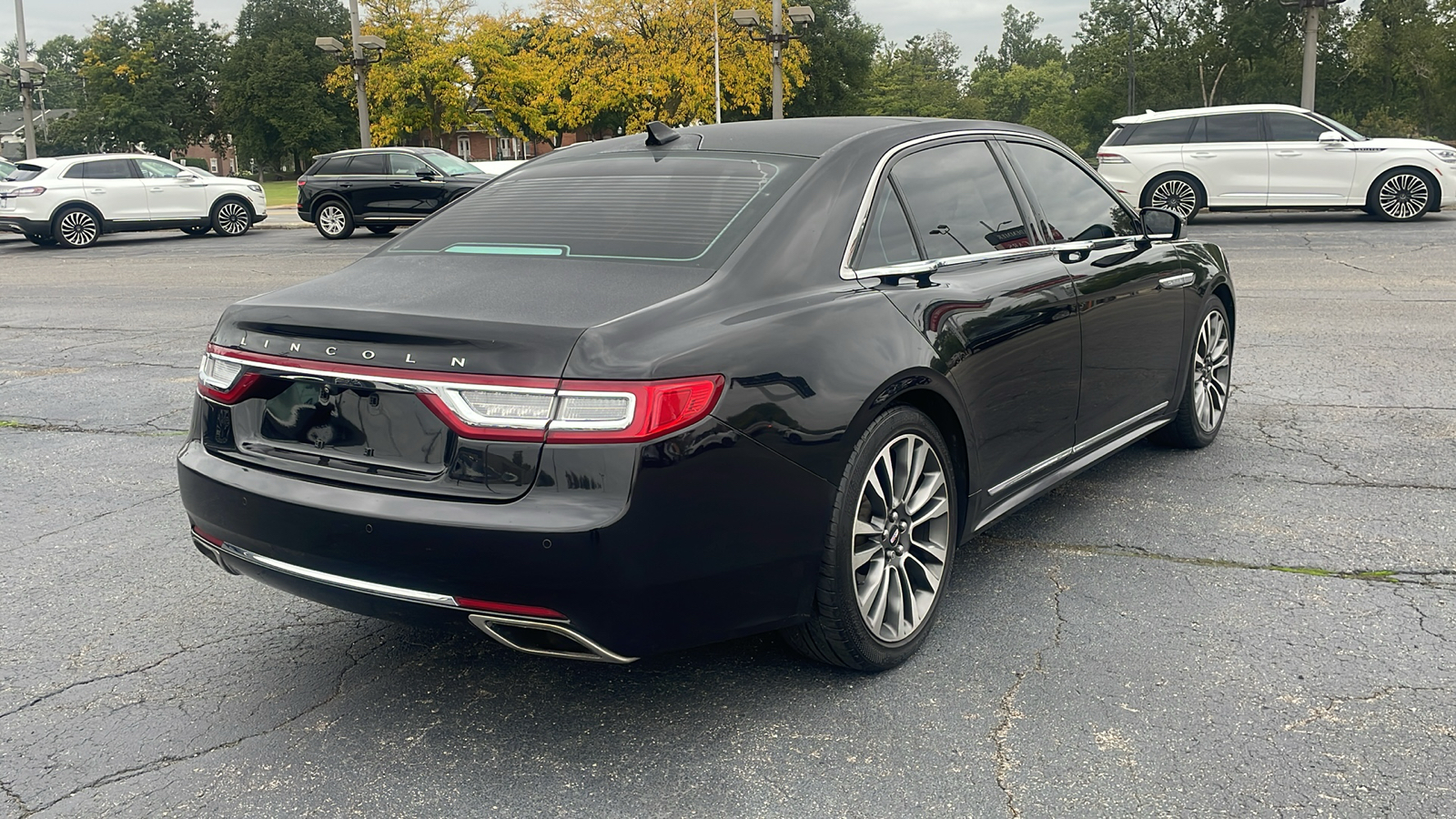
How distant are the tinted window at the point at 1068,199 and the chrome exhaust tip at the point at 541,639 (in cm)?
244

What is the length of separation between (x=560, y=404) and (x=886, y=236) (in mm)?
1358

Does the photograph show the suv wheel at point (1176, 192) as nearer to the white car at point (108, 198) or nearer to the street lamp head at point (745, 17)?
the street lamp head at point (745, 17)

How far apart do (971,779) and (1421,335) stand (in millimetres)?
7608

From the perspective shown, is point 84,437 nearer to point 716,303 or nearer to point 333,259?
point 716,303

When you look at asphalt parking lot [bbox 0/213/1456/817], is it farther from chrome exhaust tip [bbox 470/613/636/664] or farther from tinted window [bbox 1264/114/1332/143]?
tinted window [bbox 1264/114/1332/143]

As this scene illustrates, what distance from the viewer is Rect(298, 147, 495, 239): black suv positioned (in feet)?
74.5

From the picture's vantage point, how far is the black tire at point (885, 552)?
314cm

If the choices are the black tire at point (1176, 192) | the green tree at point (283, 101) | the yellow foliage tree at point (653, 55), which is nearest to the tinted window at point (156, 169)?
the black tire at point (1176, 192)

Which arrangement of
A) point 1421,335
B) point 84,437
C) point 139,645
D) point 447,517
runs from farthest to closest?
point 1421,335, point 84,437, point 139,645, point 447,517

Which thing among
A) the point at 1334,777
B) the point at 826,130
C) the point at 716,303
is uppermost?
the point at 826,130

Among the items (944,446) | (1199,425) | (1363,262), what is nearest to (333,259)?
(1363,262)

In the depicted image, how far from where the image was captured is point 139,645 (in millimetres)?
3734

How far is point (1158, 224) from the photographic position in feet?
16.8

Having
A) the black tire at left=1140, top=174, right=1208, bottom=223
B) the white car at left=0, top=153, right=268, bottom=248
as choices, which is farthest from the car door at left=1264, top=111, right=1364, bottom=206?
the white car at left=0, top=153, right=268, bottom=248
